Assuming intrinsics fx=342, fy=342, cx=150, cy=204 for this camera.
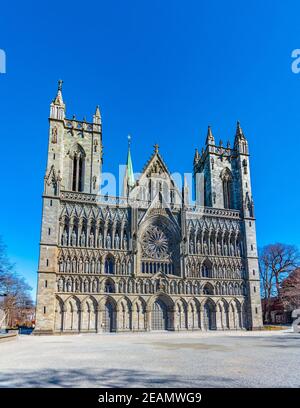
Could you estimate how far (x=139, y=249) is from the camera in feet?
144

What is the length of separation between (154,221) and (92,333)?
16.2 metres

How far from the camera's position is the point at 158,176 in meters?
51.7

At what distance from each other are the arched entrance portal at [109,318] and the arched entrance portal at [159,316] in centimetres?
511

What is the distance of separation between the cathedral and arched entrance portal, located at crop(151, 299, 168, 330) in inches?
4.7

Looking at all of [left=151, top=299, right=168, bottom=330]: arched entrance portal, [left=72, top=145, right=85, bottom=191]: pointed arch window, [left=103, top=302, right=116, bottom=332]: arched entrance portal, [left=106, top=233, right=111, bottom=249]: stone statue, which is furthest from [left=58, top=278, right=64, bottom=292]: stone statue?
[left=72, top=145, right=85, bottom=191]: pointed arch window

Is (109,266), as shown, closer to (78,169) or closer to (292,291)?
(78,169)

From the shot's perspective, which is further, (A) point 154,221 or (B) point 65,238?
(A) point 154,221

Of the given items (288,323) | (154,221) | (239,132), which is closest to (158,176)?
(154,221)

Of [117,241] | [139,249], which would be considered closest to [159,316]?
[139,249]

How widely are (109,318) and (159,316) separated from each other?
639cm

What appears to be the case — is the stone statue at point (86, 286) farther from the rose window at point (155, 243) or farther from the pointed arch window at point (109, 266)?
the rose window at point (155, 243)

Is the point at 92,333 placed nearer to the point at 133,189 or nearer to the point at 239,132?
the point at 133,189
